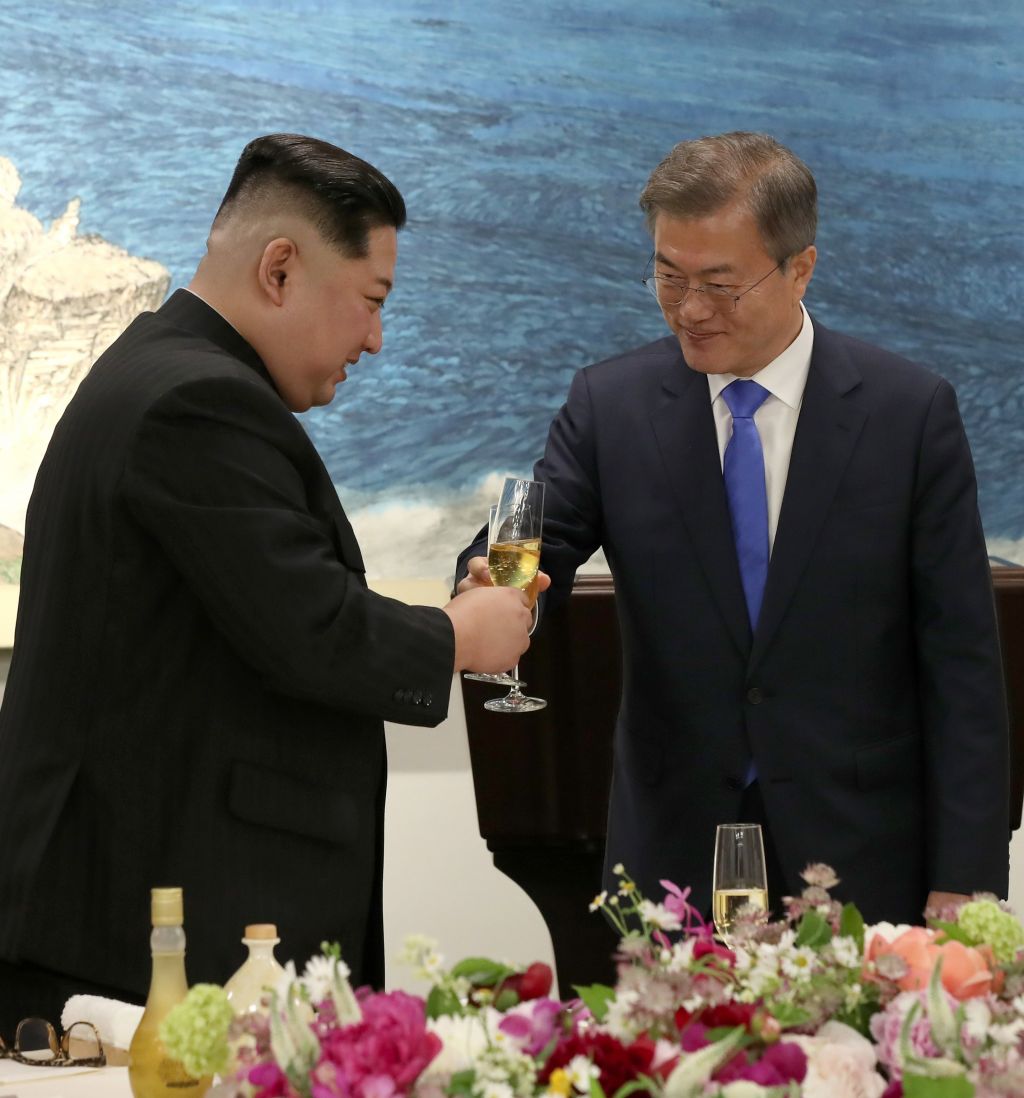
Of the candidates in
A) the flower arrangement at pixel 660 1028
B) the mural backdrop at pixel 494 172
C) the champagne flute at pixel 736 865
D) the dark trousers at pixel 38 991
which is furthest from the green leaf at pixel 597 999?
the mural backdrop at pixel 494 172

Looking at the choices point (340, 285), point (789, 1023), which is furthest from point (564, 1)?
point (789, 1023)

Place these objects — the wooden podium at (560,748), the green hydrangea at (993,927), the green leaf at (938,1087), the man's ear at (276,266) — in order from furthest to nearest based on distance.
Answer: the wooden podium at (560,748) → the man's ear at (276,266) → the green hydrangea at (993,927) → the green leaf at (938,1087)

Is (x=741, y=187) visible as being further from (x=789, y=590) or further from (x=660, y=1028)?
(x=660, y=1028)

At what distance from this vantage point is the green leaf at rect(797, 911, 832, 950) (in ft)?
3.50

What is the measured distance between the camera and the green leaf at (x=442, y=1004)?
37.5 inches

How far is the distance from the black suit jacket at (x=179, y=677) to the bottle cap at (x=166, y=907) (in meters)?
0.50

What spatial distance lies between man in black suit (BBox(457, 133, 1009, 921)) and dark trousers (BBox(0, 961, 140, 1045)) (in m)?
0.75

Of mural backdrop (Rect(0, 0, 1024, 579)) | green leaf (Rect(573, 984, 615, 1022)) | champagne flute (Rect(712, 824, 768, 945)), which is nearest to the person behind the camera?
green leaf (Rect(573, 984, 615, 1022))

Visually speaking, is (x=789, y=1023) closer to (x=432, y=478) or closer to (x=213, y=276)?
(x=213, y=276)

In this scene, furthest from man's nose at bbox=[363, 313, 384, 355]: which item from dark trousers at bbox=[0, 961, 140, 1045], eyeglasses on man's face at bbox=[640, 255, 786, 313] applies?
dark trousers at bbox=[0, 961, 140, 1045]

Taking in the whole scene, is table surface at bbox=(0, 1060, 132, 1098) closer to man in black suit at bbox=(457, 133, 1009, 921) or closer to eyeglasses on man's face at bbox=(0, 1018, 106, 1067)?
eyeglasses on man's face at bbox=(0, 1018, 106, 1067)

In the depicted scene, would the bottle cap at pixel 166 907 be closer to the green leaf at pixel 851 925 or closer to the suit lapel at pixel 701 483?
the green leaf at pixel 851 925

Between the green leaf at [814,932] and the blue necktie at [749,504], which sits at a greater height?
the blue necktie at [749,504]

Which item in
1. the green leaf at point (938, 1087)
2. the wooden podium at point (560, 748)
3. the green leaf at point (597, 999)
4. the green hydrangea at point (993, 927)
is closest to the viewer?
the green leaf at point (938, 1087)
